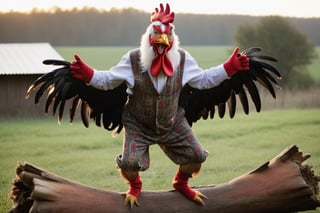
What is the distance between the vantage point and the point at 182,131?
8.50 ft

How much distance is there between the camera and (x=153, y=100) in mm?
2479

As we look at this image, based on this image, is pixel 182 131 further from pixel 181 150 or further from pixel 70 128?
pixel 70 128

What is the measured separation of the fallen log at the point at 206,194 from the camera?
2.43 m

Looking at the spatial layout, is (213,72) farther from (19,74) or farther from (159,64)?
(19,74)

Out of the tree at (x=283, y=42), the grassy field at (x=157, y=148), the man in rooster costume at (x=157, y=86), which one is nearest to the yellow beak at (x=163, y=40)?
the man in rooster costume at (x=157, y=86)

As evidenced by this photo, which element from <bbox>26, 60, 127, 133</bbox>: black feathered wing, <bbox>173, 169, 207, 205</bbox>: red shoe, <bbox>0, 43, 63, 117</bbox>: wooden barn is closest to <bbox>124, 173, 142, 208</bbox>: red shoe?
<bbox>173, 169, 207, 205</bbox>: red shoe

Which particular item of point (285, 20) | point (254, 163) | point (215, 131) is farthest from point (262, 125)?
point (285, 20)

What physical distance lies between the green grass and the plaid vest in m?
1.35

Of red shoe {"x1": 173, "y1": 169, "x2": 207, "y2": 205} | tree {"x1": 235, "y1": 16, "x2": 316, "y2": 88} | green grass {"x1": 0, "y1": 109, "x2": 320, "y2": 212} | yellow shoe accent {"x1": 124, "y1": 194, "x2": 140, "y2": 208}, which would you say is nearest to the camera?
yellow shoe accent {"x1": 124, "y1": 194, "x2": 140, "y2": 208}

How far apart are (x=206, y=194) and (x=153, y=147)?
10.1 feet

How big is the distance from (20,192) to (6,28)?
7421mm

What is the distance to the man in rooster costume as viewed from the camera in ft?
8.03

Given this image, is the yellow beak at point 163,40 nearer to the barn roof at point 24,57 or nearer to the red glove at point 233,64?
the red glove at point 233,64

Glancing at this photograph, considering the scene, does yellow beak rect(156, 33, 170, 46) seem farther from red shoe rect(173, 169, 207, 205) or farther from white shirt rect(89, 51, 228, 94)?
red shoe rect(173, 169, 207, 205)
